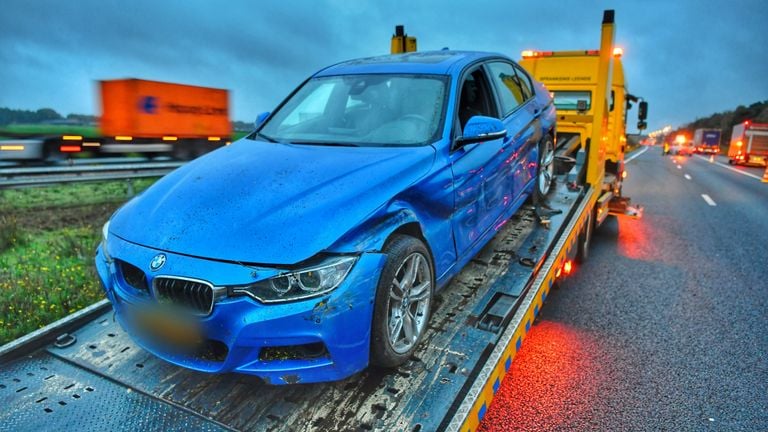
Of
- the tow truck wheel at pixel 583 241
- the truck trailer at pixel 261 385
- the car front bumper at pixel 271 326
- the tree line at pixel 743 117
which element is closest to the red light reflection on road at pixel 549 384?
the truck trailer at pixel 261 385

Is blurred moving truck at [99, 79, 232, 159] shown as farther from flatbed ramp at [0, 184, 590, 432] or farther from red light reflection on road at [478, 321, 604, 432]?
red light reflection on road at [478, 321, 604, 432]

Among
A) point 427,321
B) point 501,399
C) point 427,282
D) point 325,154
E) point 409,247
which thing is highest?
point 325,154

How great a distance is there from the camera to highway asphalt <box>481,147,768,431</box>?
3.07 metres

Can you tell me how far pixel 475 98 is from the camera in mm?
3842

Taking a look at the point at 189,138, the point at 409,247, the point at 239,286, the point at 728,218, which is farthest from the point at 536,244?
the point at 189,138

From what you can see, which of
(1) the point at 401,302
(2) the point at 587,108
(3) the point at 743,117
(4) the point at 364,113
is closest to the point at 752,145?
(2) the point at 587,108

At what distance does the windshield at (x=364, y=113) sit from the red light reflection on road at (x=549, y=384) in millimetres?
1777

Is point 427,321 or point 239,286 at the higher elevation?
point 239,286

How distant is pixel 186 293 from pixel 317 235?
0.63 meters

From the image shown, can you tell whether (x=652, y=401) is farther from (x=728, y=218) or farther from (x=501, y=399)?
(x=728, y=218)

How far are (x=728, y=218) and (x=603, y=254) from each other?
14.7 ft

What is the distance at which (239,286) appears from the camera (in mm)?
2092

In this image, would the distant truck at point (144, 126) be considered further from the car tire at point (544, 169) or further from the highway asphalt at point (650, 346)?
the highway asphalt at point (650, 346)

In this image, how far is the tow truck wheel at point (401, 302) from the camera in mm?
2350
